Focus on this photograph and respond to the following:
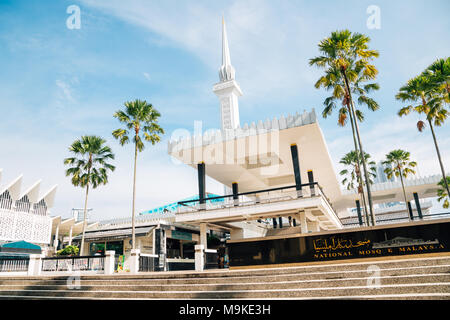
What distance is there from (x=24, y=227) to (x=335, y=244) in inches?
1548

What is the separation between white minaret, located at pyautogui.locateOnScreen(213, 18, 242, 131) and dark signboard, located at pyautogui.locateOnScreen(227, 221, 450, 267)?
11084 centimetres

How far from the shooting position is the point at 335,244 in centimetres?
1033

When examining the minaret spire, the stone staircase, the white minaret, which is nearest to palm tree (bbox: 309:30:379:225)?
the stone staircase

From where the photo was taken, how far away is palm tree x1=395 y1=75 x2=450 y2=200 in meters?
19.1

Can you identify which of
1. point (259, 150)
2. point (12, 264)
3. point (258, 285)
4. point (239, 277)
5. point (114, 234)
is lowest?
point (258, 285)

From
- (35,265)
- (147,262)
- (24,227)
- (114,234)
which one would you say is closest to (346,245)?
(147,262)

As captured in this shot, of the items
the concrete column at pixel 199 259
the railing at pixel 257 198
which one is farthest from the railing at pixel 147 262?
the railing at pixel 257 198

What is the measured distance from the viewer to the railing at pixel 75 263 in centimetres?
1468

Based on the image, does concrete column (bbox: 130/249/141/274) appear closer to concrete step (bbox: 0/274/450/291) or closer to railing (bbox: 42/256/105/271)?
railing (bbox: 42/256/105/271)

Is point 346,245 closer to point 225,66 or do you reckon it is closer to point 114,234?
point 114,234

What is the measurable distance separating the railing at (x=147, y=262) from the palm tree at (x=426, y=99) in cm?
2060
